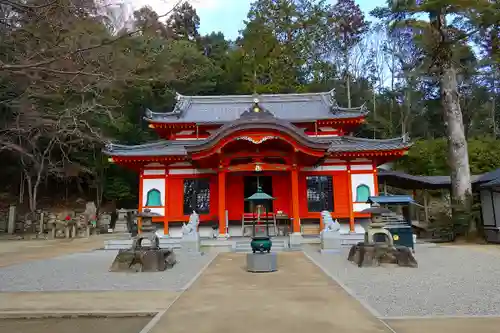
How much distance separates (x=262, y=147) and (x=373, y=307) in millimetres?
10958

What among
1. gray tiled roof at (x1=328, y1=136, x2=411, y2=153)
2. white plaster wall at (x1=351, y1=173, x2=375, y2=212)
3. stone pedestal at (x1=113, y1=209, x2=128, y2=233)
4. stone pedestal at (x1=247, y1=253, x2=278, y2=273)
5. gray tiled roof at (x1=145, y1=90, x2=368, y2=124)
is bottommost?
stone pedestal at (x1=247, y1=253, x2=278, y2=273)

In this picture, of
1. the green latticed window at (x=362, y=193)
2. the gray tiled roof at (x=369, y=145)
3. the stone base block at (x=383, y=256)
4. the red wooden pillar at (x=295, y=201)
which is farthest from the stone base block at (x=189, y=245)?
the green latticed window at (x=362, y=193)

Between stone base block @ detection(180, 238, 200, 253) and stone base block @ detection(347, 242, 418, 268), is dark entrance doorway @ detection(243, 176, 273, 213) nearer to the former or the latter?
stone base block @ detection(180, 238, 200, 253)

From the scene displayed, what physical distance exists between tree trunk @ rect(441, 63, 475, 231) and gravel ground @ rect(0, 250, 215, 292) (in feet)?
40.1

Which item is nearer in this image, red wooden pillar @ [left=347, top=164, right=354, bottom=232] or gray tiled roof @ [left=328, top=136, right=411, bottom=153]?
gray tiled roof @ [left=328, top=136, right=411, bottom=153]

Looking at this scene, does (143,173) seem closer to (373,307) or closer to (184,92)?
(373,307)

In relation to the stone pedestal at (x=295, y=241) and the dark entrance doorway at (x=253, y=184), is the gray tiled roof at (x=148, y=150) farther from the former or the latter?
the stone pedestal at (x=295, y=241)

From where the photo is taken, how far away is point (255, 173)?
16828mm

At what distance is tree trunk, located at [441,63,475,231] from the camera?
16.5 meters

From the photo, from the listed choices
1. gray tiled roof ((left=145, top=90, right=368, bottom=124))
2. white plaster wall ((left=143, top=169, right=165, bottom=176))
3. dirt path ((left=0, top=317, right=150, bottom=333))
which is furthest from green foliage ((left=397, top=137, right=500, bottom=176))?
dirt path ((left=0, top=317, right=150, bottom=333))

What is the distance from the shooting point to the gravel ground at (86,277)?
723cm

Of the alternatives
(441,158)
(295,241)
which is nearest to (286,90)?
(441,158)

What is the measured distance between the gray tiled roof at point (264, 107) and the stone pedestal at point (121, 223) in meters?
10.8

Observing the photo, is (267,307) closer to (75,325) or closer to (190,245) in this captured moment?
(75,325)
